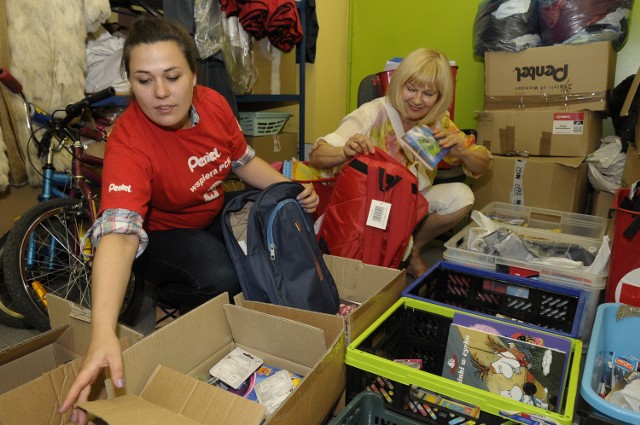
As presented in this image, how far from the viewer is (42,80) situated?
1.64 m

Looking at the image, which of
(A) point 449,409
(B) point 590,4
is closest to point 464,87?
(B) point 590,4

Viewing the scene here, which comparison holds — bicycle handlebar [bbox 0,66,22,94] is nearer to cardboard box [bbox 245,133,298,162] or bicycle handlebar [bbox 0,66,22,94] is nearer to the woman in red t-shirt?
the woman in red t-shirt

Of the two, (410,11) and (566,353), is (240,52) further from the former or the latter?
(566,353)

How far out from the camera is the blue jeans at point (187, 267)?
1.23 meters

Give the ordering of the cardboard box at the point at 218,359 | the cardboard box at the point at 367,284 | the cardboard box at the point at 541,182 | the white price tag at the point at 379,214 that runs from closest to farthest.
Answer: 1. the cardboard box at the point at 218,359
2. the cardboard box at the point at 367,284
3. the white price tag at the point at 379,214
4. the cardboard box at the point at 541,182

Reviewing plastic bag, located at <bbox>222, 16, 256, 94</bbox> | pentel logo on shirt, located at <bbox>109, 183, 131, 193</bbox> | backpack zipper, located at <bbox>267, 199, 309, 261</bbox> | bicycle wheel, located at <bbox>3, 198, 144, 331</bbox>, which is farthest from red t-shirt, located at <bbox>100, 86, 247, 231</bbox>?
plastic bag, located at <bbox>222, 16, 256, 94</bbox>

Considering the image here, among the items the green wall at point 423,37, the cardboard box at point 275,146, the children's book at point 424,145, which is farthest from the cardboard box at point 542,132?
the cardboard box at point 275,146

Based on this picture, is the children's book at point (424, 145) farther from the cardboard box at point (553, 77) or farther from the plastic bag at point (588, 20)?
the plastic bag at point (588, 20)

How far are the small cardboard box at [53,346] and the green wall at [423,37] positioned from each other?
8.05ft

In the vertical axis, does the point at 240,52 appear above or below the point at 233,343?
above

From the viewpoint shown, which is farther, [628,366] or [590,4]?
[590,4]

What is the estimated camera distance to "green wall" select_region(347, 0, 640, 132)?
2.77 metres

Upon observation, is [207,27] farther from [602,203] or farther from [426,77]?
[602,203]

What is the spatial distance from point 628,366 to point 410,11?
2556 mm
